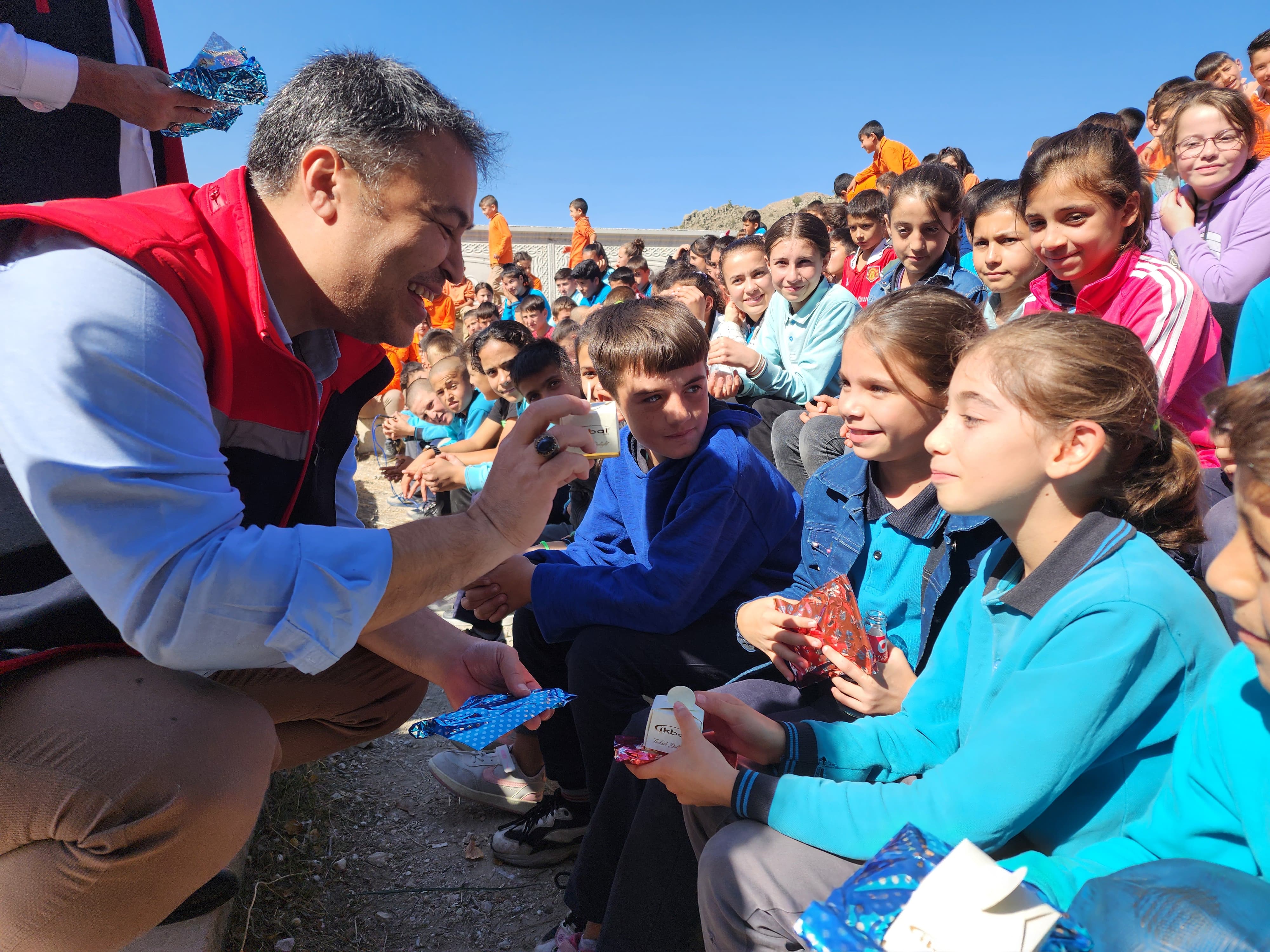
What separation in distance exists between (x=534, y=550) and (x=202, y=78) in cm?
174

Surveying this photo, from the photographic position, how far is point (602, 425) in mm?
2170

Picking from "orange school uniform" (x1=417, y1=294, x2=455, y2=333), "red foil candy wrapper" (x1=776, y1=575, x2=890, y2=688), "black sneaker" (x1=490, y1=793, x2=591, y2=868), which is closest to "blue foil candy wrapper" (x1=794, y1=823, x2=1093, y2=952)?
"red foil candy wrapper" (x1=776, y1=575, x2=890, y2=688)

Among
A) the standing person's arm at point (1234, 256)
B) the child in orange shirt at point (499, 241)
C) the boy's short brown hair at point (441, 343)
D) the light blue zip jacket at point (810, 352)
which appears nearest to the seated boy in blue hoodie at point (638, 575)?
the light blue zip jacket at point (810, 352)

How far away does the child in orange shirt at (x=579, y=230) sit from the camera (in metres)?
15.1

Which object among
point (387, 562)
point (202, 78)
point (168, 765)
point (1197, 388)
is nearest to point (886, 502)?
point (1197, 388)

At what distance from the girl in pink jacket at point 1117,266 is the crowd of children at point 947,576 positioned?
10 mm

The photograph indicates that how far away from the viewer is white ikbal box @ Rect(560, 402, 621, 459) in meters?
2.06

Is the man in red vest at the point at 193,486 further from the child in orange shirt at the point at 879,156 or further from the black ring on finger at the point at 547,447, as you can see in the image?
the child in orange shirt at the point at 879,156

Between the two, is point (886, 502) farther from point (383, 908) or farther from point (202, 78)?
point (202, 78)

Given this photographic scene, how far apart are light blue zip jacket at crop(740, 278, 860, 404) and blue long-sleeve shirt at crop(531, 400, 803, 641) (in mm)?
1519

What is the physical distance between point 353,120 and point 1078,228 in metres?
2.27

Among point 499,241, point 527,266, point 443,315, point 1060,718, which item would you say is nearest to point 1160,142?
point 1060,718

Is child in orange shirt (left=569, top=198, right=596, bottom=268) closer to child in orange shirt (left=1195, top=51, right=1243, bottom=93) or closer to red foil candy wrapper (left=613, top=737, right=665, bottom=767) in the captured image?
child in orange shirt (left=1195, top=51, right=1243, bottom=93)

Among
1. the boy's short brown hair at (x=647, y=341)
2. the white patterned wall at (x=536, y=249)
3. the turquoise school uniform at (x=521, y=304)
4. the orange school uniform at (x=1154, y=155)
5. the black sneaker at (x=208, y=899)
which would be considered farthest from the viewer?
the white patterned wall at (x=536, y=249)
